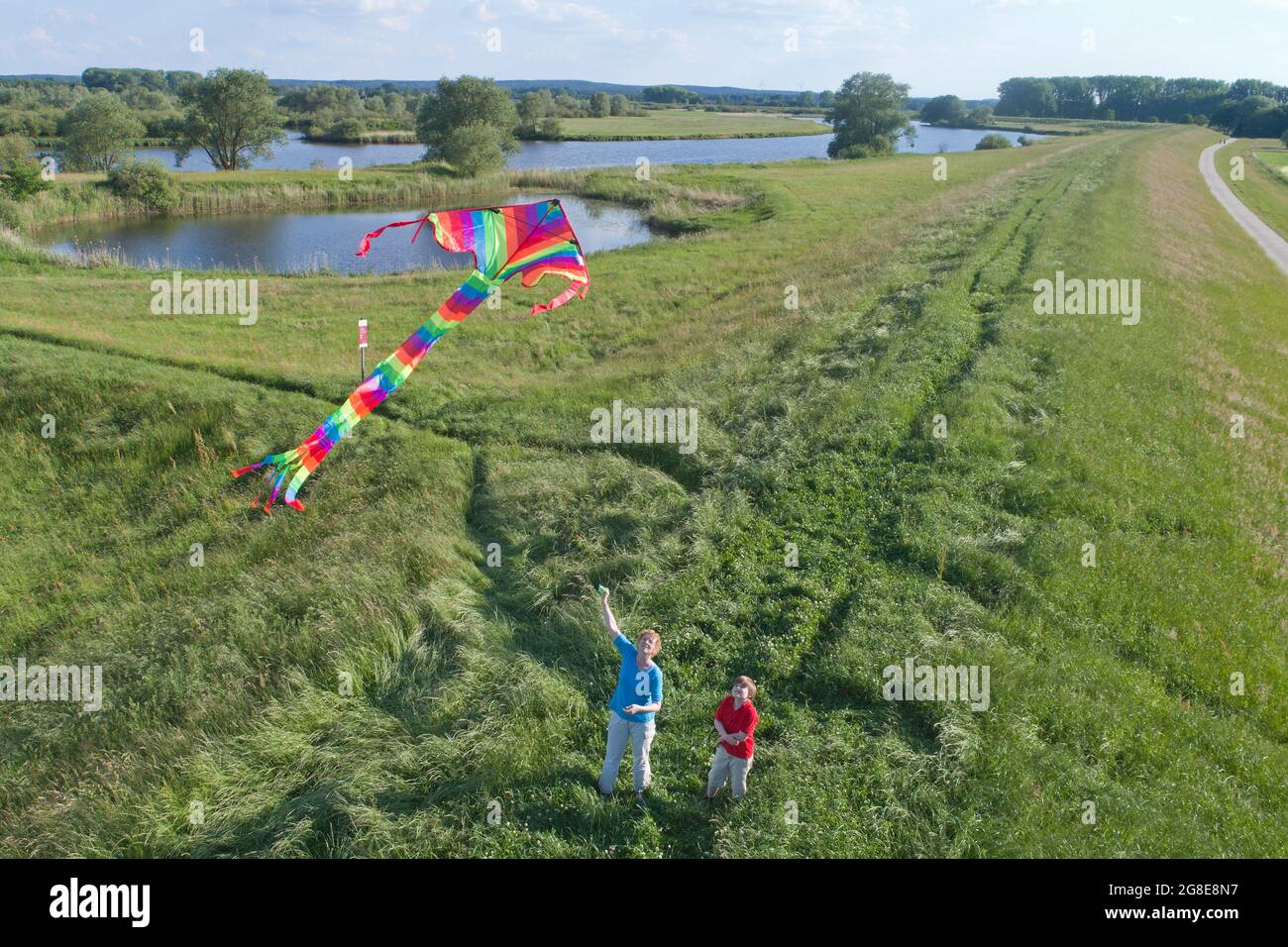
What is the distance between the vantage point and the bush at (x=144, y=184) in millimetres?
60094

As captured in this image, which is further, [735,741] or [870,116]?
[870,116]

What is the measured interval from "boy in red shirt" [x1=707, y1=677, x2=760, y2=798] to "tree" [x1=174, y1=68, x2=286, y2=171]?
92.2 meters

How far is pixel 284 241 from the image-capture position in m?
53.5

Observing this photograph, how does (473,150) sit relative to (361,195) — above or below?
above

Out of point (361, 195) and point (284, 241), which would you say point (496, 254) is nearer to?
point (284, 241)

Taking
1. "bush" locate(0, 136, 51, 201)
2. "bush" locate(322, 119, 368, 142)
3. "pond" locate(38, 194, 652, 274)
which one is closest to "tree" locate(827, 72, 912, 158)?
"pond" locate(38, 194, 652, 274)

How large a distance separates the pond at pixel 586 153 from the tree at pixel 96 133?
53.8ft

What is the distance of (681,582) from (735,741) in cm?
436

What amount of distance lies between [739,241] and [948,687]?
138ft

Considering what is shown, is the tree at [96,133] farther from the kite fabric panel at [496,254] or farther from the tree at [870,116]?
the tree at [870,116]

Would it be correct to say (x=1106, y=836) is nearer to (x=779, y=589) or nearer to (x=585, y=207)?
(x=779, y=589)

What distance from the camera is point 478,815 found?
325 inches

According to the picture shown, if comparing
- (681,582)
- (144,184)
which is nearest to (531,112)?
(144,184)
